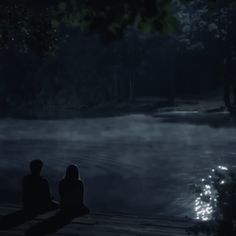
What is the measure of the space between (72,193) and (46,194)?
53 centimetres

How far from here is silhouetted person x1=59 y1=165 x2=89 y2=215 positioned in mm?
12677

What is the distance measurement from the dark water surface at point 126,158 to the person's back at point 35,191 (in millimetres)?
4433

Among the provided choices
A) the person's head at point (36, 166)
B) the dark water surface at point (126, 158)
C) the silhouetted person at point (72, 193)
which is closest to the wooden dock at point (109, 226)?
the silhouetted person at point (72, 193)

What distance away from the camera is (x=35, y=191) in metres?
12.6

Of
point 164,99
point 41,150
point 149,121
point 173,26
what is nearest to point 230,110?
point 149,121

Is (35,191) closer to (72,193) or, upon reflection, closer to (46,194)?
(46,194)

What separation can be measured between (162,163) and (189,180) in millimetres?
4550

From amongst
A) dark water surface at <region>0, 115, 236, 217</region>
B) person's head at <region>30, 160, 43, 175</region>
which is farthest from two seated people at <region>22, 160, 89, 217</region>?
dark water surface at <region>0, 115, 236, 217</region>

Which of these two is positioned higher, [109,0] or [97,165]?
[109,0]

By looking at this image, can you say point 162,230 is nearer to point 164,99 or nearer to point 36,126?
point 36,126

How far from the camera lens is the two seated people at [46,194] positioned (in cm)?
1261

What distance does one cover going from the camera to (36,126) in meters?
49.0

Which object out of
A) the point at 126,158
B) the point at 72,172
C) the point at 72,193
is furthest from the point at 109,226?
the point at 126,158

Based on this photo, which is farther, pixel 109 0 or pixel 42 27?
pixel 42 27
